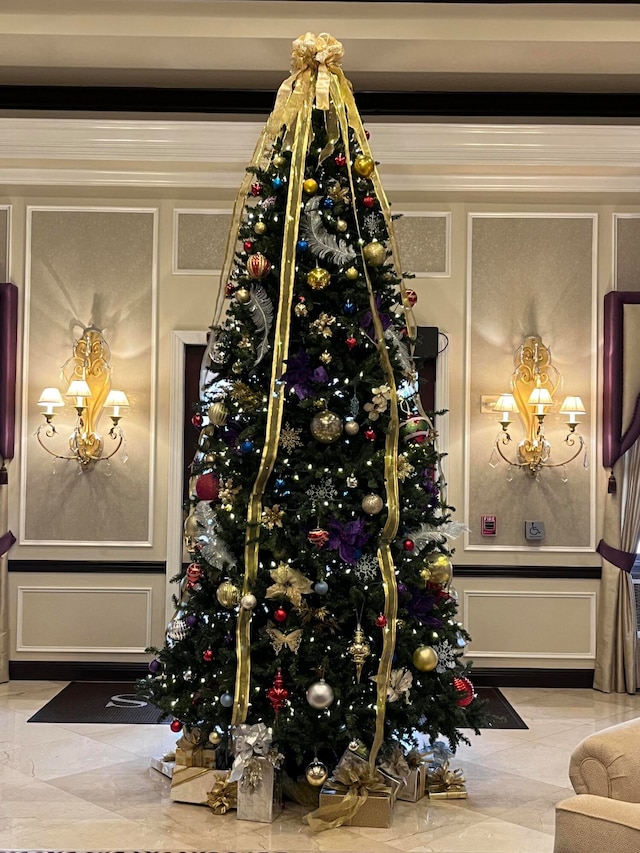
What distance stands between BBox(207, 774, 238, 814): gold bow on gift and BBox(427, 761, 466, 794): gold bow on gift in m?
0.78

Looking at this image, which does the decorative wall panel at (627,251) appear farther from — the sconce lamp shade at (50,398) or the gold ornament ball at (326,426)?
the sconce lamp shade at (50,398)

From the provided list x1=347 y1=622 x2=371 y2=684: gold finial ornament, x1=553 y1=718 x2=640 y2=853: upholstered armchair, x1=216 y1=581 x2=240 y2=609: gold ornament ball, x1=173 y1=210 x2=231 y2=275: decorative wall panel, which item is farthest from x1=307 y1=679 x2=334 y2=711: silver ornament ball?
x1=173 y1=210 x2=231 y2=275: decorative wall panel

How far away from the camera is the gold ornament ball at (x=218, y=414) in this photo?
11.8ft

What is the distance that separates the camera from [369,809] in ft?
11.0

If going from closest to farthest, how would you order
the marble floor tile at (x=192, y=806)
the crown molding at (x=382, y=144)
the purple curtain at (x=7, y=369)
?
the marble floor tile at (x=192, y=806) < the crown molding at (x=382, y=144) < the purple curtain at (x=7, y=369)

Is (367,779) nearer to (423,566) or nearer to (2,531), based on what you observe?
(423,566)

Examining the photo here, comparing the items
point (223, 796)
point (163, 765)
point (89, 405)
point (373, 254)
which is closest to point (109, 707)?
point (163, 765)

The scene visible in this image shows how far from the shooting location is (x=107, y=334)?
560 centimetres

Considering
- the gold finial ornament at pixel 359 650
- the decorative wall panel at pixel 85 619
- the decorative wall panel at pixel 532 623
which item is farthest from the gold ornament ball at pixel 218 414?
the decorative wall panel at pixel 532 623

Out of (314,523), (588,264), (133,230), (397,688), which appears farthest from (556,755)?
(133,230)

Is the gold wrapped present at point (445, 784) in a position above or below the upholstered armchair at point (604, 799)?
below

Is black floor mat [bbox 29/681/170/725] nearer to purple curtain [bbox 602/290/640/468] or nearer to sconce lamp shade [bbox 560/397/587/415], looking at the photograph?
sconce lamp shade [bbox 560/397/587/415]

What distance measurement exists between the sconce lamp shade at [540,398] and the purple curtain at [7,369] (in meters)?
3.09

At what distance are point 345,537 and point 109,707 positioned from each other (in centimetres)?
217
